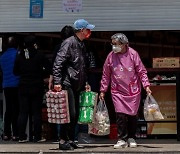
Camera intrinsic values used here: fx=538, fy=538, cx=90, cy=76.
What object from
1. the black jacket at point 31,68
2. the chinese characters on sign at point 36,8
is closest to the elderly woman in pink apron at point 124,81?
the black jacket at point 31,68

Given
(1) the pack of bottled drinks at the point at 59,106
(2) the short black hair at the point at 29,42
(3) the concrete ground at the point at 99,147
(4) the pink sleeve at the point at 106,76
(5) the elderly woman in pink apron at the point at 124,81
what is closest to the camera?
(1) the pack of bottled drinks at the point at 59,106

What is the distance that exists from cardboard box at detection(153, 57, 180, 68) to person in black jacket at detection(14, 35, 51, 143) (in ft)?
6.01

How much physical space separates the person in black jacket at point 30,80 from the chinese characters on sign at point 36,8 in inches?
21.7

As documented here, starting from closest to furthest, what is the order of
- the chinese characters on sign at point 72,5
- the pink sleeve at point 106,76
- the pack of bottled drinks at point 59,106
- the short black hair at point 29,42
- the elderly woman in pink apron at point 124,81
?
the pack of bottled drinks at point 59,106 < the elderly woman in pink apron at point 124,81 < the pink sleeve at point 106,76 < the short black hair at point 29,42 < the chinese characters on sign at point 72,5

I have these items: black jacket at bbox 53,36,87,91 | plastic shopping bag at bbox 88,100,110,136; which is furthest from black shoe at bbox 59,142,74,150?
black jacket at bbox 53,36,87,91

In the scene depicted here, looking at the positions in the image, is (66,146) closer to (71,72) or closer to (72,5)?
(71,72)

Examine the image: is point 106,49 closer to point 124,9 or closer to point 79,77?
point 124,9

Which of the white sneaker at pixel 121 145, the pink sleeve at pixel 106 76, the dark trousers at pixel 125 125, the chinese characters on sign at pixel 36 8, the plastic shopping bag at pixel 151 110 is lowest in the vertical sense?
the white sneaker at pixel 121 145

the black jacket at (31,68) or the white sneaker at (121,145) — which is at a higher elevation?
the black jacket at (31,68)

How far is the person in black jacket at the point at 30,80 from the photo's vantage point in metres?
8.41

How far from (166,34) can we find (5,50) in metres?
2.85

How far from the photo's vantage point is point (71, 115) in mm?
7355

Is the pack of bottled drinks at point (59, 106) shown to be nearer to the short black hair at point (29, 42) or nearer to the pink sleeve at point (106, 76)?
the pink sleeve at point (106, 76)

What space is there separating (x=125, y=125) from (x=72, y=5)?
2.34m
